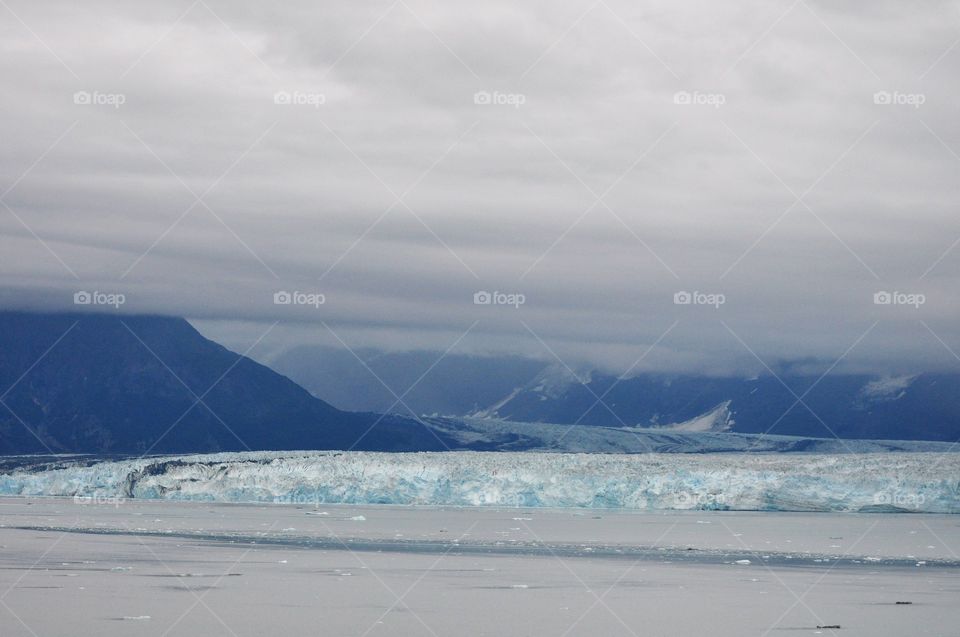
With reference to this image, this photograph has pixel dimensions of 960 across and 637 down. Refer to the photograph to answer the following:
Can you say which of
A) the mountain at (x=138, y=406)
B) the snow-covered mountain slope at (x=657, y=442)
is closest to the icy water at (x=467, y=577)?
the snow-covered mountain slope at (x=657, y=442)

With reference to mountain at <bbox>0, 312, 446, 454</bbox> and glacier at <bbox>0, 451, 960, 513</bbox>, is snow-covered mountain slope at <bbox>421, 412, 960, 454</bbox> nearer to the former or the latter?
glacier at <bbox>0, 451, 960, 513</bbox>

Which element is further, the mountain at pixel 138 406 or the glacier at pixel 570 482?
the mountain at pixel 138 406

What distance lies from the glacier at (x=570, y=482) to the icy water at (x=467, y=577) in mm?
5258

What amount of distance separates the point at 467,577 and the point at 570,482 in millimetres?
20072

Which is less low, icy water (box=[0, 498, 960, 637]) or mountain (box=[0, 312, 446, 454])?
mountain (box=[0, 312, 446, 454])

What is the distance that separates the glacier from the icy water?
5258 millimetres

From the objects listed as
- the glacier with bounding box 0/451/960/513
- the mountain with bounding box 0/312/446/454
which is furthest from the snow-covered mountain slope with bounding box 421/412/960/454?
the mountain with bounding box 0/312/446/454

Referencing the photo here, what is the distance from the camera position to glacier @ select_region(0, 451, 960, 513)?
34.6 metres

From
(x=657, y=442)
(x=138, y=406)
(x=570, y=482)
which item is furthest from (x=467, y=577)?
(x=138, y=406)

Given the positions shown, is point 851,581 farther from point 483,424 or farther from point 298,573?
point 483,424

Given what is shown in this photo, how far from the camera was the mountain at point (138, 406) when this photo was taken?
16138 centimetres

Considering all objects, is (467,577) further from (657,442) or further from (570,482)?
(657,442)

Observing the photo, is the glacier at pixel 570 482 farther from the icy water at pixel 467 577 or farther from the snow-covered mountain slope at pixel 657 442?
the snow-covered mountain slope at pixel 657 442

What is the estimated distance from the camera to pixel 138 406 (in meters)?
180
